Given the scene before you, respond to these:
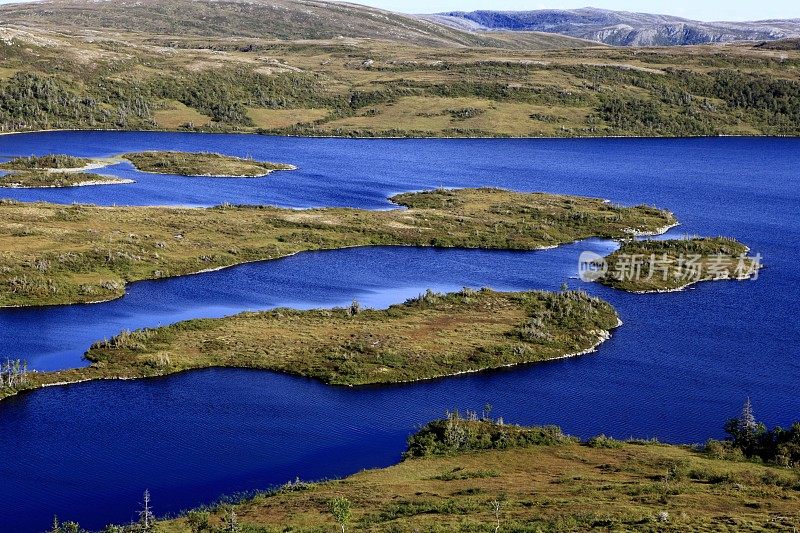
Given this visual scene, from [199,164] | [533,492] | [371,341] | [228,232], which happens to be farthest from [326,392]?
[199,164]

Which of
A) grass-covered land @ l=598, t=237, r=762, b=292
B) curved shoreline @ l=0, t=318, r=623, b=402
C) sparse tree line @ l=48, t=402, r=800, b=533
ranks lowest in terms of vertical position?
curved shoreline @ l=0, t=318, r=623, b=402

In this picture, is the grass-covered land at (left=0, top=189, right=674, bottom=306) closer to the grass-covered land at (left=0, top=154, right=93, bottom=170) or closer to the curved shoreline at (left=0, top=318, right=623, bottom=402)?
the curved shoreline at (left=0, top=318, right=623, bottom=402)

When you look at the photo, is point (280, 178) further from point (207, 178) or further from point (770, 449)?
point (770, 449)

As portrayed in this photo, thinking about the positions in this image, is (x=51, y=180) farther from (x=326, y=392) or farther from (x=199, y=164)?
(x=326, y=392)

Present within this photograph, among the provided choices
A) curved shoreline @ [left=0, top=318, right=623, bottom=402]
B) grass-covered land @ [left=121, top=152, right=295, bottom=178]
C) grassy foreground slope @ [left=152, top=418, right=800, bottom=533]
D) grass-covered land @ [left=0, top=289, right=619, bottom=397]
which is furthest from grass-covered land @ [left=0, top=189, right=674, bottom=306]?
grassy foreground slope @ [left=152, top=418, right=800, bottom=533]

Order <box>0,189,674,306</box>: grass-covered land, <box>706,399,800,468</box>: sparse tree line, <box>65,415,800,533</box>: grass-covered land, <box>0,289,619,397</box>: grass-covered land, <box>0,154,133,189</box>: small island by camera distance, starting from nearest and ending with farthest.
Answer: <box>65,415,800,533</box>: grass-covered land → <box>706,399,800,468</box>: sparse tree line → <box>0,289,619,397</box>: grass-covered land → <box>0,189,674,306</box>: grass-covered land → <box>0,154,133,189</box>: small island

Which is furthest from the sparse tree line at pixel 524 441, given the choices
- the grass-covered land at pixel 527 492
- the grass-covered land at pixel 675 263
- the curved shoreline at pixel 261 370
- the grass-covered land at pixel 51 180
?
the grass-covered land at pixel 51 180

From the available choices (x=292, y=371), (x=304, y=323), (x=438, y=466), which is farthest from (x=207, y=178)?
(x=438, y=466)
